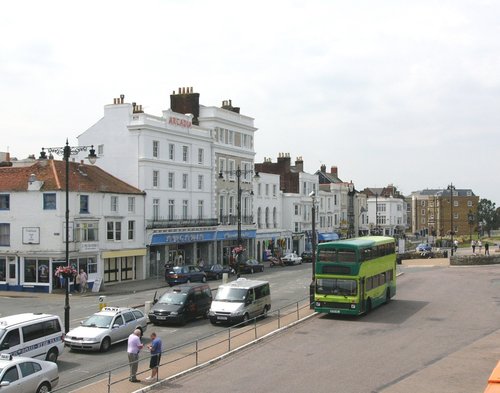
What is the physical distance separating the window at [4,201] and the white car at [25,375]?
29.9 meters

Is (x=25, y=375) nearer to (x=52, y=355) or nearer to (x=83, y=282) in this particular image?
(x=52, y=355)

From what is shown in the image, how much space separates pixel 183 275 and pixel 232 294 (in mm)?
17203

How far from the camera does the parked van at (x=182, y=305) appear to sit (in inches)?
1156

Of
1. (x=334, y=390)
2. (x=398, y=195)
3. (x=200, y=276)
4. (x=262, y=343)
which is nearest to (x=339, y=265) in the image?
(x=262, y=343)

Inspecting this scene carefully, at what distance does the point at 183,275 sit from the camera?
47.1 metres

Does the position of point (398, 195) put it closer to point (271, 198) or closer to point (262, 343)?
point (271, 198)

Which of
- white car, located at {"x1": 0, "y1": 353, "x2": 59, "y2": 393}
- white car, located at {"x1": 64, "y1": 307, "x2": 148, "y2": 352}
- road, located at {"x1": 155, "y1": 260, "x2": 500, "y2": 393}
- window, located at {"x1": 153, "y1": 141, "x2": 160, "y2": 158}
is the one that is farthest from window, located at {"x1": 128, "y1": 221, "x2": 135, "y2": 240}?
white car, located at {"x1": 0, "y1": 353, "x2": 59, "y2": 393}

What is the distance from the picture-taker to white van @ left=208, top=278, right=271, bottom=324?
2933 cm

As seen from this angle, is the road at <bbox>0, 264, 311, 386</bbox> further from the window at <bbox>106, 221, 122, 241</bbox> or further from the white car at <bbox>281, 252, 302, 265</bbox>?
the white car at <bbox>281, 252, 302, 265</bbox>

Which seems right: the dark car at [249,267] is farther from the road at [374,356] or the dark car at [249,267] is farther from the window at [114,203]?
the road at [374,356]

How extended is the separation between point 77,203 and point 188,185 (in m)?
15.5

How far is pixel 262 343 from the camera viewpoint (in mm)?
25250

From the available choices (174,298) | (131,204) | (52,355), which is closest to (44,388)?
(52,355)

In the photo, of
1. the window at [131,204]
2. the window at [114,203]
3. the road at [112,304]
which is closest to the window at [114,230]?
the window at [114,203]
